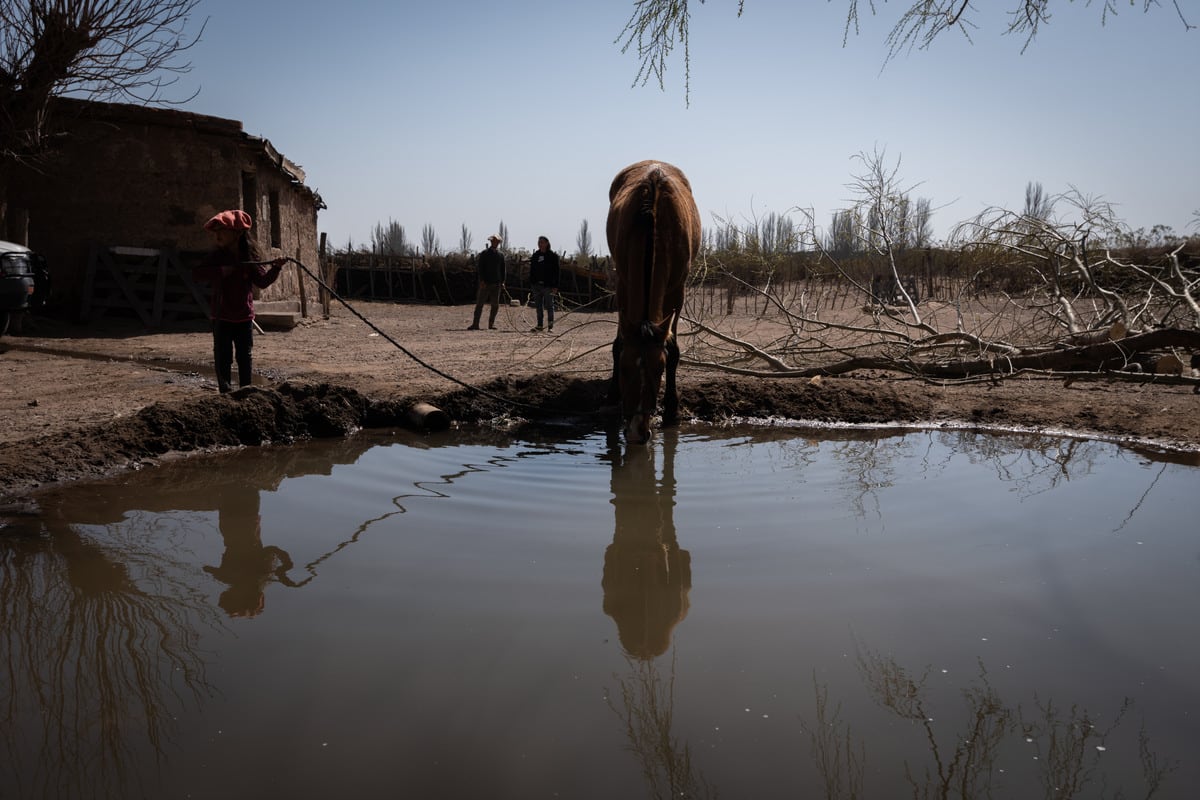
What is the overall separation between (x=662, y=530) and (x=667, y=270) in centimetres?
230

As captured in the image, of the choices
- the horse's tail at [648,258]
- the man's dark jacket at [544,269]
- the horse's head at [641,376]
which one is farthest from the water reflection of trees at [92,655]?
the man's dark jacket at [544,269]

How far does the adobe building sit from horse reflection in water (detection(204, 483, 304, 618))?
347 inches

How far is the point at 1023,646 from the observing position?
2814 millimetres

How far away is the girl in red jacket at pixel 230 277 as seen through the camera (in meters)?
6.00

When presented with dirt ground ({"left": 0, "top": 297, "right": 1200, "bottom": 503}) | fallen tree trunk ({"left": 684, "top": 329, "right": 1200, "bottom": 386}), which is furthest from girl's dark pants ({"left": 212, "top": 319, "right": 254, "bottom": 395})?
fallen tree trunk ({"left": 684, "top": 329, "right": 1200, "bottom": 386})

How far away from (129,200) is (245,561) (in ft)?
33.7

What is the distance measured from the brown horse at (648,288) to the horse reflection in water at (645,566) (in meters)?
0.52

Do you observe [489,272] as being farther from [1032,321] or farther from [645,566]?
[645,566]

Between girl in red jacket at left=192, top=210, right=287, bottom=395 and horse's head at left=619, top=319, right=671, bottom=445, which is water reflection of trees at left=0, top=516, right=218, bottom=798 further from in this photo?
horse's head at left=619, top=319, right=671, bottom=445

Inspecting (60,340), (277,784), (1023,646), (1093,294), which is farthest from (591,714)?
(60,340)

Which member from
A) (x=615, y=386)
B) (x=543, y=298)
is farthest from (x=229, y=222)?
(x=543, y=298)

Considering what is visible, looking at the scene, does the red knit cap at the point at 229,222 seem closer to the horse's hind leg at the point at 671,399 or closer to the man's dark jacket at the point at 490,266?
the horse's hind leg at the point at 671,399

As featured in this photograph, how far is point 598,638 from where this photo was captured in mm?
2861

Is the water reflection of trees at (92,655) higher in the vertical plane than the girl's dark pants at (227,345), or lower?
lower
